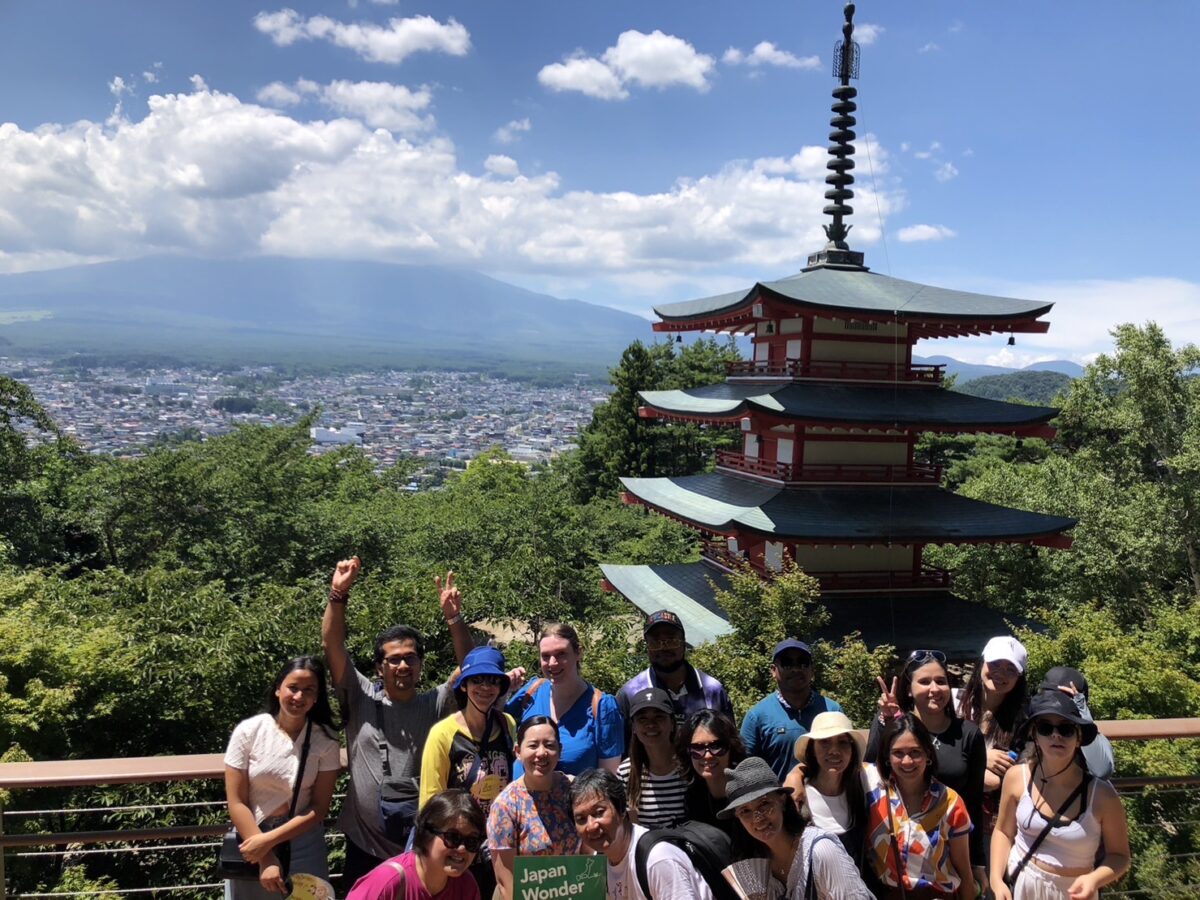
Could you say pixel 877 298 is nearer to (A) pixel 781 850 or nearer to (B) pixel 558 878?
(A) pixel 781 850

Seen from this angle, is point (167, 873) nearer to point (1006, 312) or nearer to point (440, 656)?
point (440, 656)

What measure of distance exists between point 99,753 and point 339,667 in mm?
8500

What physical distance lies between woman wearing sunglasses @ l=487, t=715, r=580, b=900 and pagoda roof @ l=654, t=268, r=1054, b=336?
1073 centimetres

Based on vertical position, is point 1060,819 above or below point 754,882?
above

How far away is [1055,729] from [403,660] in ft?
8.84

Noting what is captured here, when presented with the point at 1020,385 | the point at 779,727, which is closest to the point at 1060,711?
the point at 779,727

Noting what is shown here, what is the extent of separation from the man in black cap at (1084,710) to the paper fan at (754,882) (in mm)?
1355

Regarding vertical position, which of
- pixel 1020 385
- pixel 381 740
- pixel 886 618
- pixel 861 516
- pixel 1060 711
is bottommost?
pixel 886 618

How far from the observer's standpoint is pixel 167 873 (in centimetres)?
763

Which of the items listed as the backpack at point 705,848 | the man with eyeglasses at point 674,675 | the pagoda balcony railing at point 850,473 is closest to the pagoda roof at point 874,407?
the pagoda balcony railing at point 850,473

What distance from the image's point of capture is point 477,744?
3.28 m

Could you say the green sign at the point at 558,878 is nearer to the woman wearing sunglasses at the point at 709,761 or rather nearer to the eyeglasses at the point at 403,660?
the woman wearing sunglasses at the point at 709,761

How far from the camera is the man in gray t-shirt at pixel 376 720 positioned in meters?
3.39

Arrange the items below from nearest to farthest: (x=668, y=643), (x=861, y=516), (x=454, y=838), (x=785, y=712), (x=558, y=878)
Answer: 1. (x=558, y=878)
2. (x=454, y=838)
3. (x=785, y=712)
4. (x=668, y=643)
5. (x=861, y=516)
